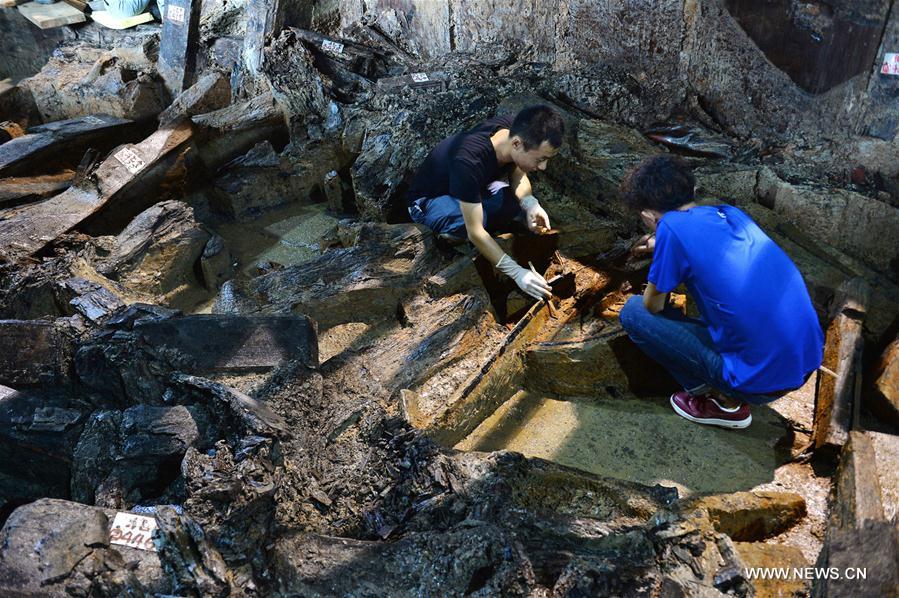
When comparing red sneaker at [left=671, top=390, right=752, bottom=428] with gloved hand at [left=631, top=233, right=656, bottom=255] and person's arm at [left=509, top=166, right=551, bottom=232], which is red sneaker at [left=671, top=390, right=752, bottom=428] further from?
person's arm at [left=509, top=166, right=551, bottom=232]

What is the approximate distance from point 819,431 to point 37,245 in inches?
180

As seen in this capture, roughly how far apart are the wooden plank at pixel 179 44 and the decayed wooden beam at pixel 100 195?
64.7 inches

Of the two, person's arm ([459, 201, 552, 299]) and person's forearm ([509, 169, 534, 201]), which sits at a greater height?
person's forearm ([509, 169, 534, 201])

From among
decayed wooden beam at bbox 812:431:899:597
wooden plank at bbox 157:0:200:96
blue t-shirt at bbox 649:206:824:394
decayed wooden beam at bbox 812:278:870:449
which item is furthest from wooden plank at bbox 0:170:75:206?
decayed wooden beam at bbox 812:431:899:597

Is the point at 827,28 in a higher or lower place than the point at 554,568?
higher

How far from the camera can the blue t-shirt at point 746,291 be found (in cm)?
281

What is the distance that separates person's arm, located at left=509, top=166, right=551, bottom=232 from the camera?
4.09m

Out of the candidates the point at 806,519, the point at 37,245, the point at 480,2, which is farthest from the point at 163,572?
the point at 480,2

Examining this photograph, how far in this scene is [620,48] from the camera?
16.0 ft

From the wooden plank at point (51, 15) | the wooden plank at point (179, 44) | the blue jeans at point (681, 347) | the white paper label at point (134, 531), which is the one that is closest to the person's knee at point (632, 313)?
the blue jeans at point (681, 347)

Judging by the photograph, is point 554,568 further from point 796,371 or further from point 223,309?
point 223,309

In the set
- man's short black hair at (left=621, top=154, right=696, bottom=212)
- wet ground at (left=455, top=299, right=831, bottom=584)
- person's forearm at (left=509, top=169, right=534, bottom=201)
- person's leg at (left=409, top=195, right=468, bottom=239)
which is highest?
man's short black hair at (left=621, top=154, right=696, bottom=212)

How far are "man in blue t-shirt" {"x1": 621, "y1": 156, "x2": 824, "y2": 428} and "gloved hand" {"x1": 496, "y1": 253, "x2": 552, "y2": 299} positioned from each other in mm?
660

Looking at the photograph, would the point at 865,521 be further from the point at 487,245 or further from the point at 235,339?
the point at 235,339
